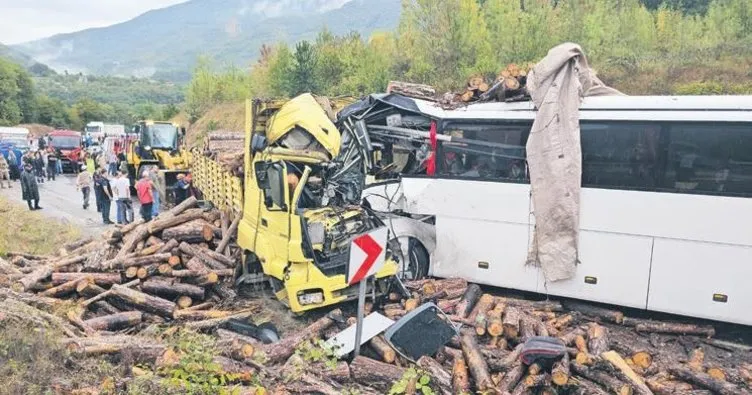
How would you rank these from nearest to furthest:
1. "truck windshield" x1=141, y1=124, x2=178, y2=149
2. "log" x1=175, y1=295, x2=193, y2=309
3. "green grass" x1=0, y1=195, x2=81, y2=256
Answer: "log" x1=175, y1=295, x2=193, y2=309 < "green grass" x1=0, y1=195, x2=81, y2=256 < "truck windshield" x1=141, y1=124, x2=178, y2=149

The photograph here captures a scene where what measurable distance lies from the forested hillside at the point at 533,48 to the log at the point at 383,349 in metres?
20.8

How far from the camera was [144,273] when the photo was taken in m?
7.91

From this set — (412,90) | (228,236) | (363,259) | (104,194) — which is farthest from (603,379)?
(104,194)

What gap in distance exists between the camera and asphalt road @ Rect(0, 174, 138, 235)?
1553 centimetres

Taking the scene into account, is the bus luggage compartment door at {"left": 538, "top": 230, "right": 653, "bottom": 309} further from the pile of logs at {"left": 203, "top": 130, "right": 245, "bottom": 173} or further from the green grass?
the pile of logs at {"left": 203, "top": 130, "right": 245, "bottom": 173}

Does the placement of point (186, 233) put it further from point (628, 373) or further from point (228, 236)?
point (628, 373)

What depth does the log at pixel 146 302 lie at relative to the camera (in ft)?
23.7

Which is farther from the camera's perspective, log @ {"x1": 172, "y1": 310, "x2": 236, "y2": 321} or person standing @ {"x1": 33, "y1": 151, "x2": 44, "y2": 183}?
person standing @ {"x1": 33, "y1": 151, "x2": 44, "y2": 183}

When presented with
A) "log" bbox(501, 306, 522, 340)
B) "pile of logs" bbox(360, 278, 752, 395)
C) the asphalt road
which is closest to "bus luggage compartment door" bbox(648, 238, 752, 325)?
"pile of logs" bbox(360, 278, 752, 395)

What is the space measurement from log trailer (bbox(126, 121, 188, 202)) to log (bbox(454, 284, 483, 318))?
15.0 metres

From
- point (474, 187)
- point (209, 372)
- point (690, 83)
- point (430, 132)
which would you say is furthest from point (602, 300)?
point (690, 83)

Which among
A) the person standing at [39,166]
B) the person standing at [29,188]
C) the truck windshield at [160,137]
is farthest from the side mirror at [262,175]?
the person standing at [39,166]

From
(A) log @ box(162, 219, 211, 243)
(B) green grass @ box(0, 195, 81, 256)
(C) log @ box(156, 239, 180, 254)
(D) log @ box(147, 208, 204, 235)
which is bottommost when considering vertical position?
(B) green grass @ box(0, 195, 81, 256)

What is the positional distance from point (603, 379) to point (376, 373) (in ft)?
7.38
